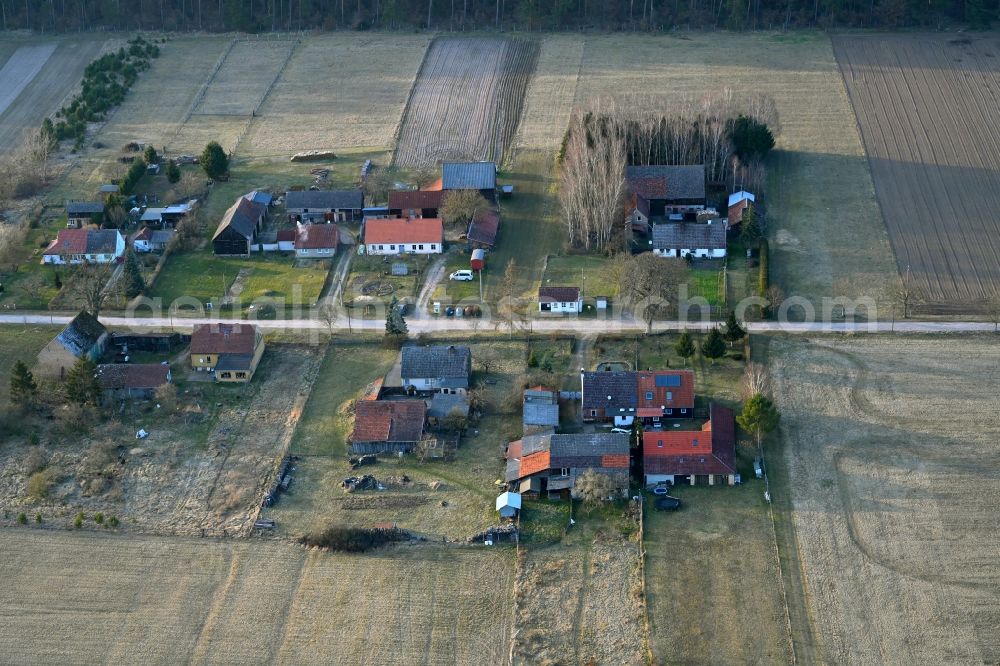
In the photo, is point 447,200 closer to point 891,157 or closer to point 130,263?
point 130,263

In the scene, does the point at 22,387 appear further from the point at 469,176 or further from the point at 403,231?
the point at 469,176

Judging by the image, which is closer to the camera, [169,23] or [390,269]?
[390,269]

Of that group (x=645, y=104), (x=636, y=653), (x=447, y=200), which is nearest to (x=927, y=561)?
(x=636, y=653)

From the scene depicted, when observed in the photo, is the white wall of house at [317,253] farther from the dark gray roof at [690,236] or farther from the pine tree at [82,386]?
the dark gray roof at [690,236]

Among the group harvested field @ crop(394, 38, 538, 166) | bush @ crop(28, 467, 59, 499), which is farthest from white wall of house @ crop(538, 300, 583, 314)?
bush @ crop(28, 467, 59, 499)

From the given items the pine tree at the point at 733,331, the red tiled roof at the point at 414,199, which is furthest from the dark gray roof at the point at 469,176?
the pine tree at the point at 733,331

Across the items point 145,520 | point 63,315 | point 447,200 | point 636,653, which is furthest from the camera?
point 447,200
